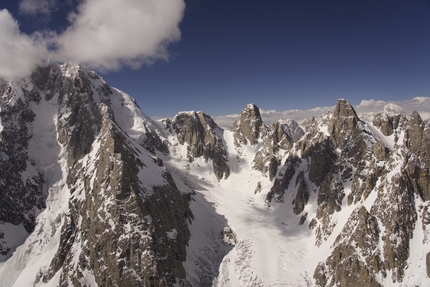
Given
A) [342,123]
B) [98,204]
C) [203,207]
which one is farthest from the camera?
[342,123]

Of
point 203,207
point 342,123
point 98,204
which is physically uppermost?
point 342,123

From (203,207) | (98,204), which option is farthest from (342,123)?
(98,204)

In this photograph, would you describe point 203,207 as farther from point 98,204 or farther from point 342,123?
point 342,123

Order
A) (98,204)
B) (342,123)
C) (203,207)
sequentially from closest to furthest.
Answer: (98,204) < (203,207) < (342,123)

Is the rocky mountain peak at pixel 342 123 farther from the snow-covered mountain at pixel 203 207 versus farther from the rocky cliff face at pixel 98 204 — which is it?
the rocky cliff face at pixel 98 204

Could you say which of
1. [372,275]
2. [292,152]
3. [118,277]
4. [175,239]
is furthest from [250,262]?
[292,152]

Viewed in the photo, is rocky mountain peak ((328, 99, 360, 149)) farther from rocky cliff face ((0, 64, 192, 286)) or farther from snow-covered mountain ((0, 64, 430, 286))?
rocky cliff face ((0, 64, 192, 286))

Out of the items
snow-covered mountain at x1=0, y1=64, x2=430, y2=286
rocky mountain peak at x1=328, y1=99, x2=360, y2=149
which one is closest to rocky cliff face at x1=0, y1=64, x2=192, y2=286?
snow-covered mountain at x1=0, y1=64, x2=430, y2=286

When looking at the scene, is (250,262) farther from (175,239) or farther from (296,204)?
(296,204)

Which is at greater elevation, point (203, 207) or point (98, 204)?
point (98, 204)
